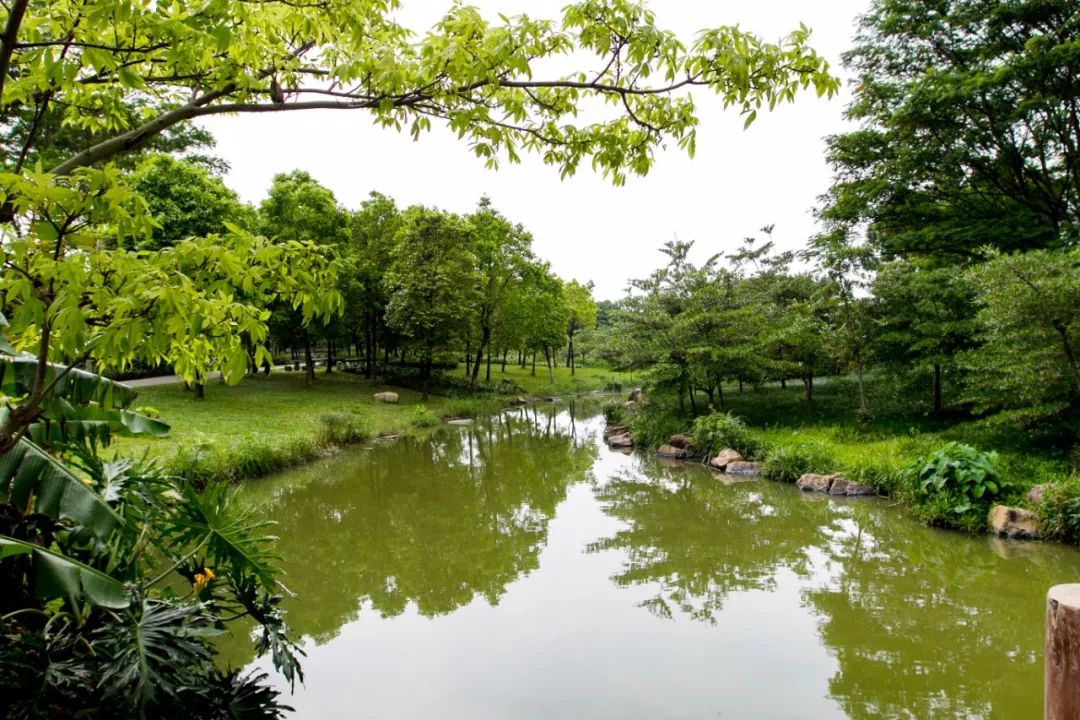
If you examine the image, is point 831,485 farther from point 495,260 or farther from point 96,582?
point 495,260

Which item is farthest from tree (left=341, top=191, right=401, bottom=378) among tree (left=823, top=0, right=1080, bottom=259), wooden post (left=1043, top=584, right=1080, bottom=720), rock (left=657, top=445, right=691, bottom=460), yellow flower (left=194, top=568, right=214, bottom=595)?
wooden post (left=1043, top=584, right=1080, bottom=720)

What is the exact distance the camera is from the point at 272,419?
16781 millimetres

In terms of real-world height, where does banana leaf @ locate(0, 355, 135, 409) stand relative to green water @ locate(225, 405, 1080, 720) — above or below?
above

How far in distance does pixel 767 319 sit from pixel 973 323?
17.8 feet

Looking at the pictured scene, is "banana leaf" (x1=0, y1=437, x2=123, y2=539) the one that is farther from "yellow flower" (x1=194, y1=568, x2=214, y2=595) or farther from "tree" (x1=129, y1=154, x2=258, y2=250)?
"tree" (x1=129, y1=154, x2=258, y2=250)

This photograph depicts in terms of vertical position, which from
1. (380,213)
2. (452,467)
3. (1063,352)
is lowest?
(452,467)

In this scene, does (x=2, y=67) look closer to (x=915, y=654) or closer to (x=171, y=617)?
(x=171, y=617)

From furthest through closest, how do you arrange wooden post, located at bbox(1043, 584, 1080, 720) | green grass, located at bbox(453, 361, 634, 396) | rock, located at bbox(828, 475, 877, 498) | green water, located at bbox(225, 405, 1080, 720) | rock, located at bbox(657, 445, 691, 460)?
green grass, located at bbox(453, 361, 634, 396)
rock, located at bbox(657, 445, 691, 460)
rock, located at bbox(828, 475, 877, 498)
green water, located at bbox(225, 405, 1080, 720)
wooden post, located at bbox(1043, 584, 1080, 720)

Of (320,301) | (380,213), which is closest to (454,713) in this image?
(320,301)

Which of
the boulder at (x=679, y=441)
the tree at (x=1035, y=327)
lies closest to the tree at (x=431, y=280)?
the boulder at (x=679, y=441)

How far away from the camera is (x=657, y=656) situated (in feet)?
16.1

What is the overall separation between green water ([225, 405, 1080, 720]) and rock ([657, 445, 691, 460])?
333 cm

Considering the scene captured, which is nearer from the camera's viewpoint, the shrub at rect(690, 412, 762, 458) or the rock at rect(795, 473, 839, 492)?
the rock at rect(795, 473, 839, 492)

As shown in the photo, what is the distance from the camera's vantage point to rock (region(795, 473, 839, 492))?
34.3ft
